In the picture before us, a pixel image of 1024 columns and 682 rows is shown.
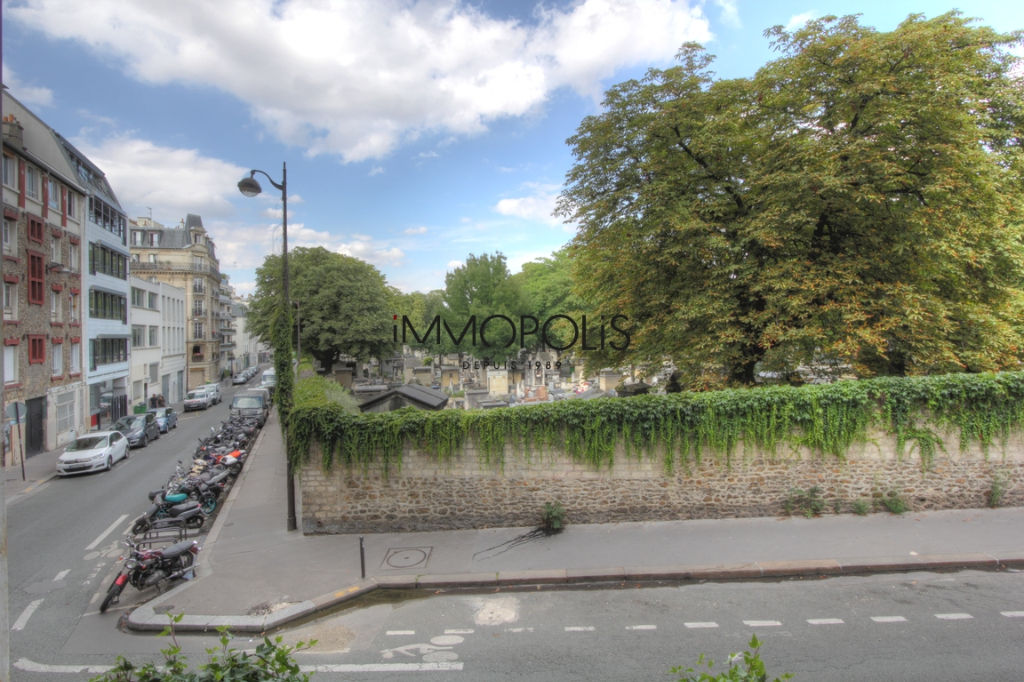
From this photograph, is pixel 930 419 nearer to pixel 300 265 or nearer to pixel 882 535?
pixel 882 535

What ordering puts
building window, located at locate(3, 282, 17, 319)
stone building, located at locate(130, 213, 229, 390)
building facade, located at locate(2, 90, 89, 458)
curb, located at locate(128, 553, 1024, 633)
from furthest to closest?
stone building, located at locate(130, 213, 229, 390), building facade, located at locate(2, 90, 89, 458), building window, located at locate(3, 282, 17, 319), curb, located at locate(128, 553, 1024, 633)

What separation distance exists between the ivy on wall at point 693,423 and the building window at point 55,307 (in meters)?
20.3

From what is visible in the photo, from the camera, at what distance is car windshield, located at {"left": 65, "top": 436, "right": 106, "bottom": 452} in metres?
19.8

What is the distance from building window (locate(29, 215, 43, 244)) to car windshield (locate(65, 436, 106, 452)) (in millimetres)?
9602

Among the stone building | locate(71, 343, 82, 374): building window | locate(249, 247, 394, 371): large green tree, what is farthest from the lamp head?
the stone building

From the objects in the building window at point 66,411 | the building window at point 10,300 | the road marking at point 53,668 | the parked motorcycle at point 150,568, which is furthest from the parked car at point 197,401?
the road marking at point 53,668

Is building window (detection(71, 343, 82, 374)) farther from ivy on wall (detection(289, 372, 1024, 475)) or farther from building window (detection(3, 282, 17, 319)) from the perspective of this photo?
ivy on wall (detection(289, 372, 1024, 475))

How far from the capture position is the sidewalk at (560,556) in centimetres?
939

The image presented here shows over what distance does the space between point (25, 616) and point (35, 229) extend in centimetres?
2117

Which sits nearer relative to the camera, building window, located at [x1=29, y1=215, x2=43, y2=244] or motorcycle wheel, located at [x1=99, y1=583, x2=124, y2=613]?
motorcycle wheel, located at [x1=99, y1=583, x2=124, y2=613]

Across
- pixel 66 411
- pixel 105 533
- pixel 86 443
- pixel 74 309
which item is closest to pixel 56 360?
pixel 66 411

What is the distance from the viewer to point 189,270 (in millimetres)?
55188

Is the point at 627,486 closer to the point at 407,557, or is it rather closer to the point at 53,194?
the point at 407,557

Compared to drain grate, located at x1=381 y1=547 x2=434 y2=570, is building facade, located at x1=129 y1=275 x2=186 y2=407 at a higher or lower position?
higher
